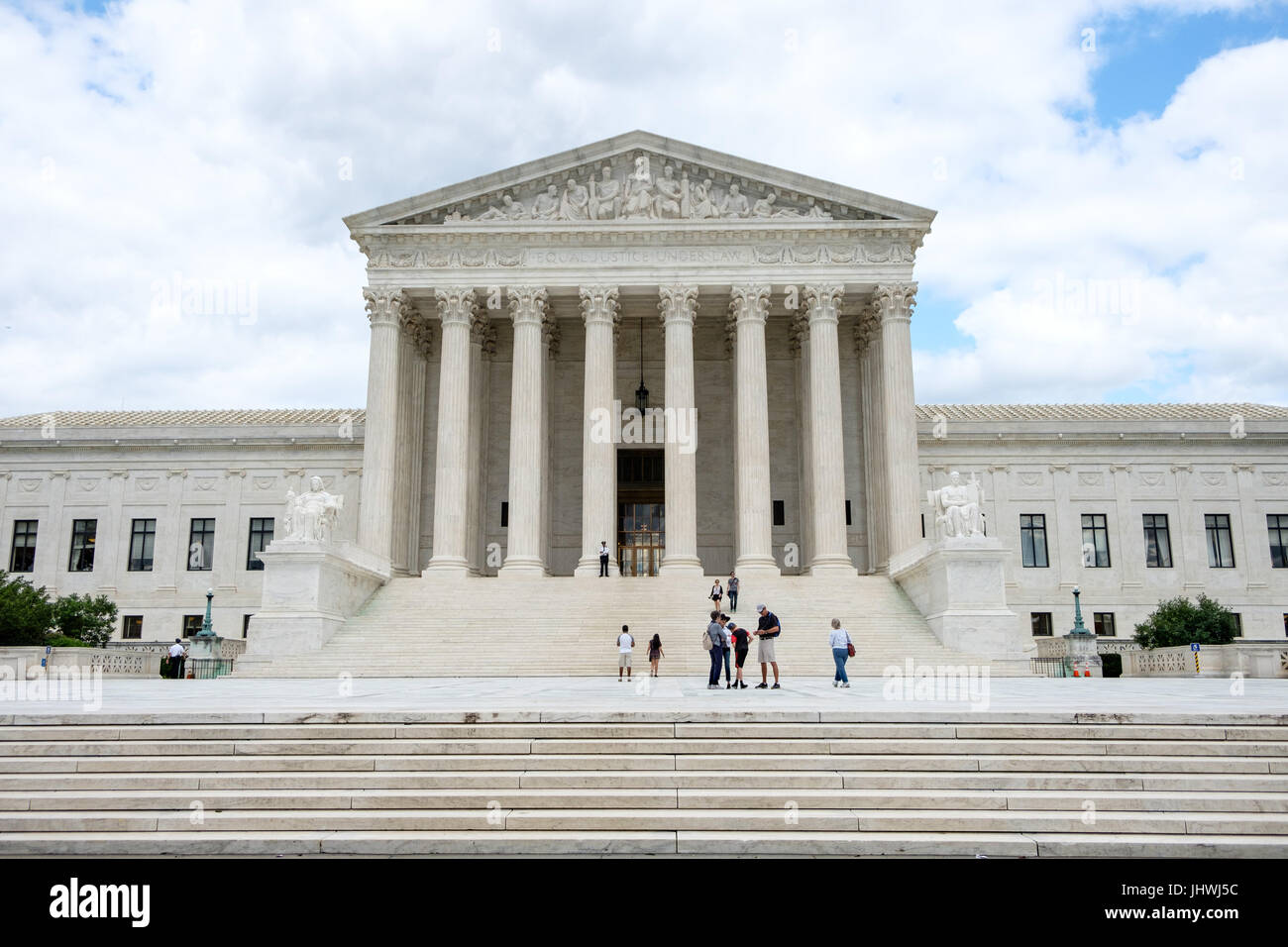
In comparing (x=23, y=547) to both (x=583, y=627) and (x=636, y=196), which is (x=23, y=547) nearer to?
(x=583, y=627)

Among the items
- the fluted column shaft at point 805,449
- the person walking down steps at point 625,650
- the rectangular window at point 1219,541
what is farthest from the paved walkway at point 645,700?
the rectangular window at point 1219,541

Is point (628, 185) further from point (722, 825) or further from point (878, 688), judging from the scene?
point (722, 825)

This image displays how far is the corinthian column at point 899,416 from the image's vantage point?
40375mm

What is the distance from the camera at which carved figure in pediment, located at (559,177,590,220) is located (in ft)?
137

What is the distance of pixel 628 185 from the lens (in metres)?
42.2

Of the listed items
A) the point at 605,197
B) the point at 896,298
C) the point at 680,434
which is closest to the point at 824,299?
the point at 896,298

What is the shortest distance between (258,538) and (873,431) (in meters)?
30.8

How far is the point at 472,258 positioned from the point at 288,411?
881 inches

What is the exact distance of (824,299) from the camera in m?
41.3

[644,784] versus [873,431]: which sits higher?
[873,431]

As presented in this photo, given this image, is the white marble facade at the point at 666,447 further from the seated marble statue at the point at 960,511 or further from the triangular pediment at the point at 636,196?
the seated marble statue at the point at 960,511

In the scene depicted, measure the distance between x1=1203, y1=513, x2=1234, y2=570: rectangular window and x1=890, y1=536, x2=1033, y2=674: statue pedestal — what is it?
2235 cm

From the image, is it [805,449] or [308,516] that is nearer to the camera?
[308,516]

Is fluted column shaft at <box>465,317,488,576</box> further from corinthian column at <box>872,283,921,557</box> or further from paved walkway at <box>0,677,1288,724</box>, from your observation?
paved walkway at <box>0,677,1288,724</box>
